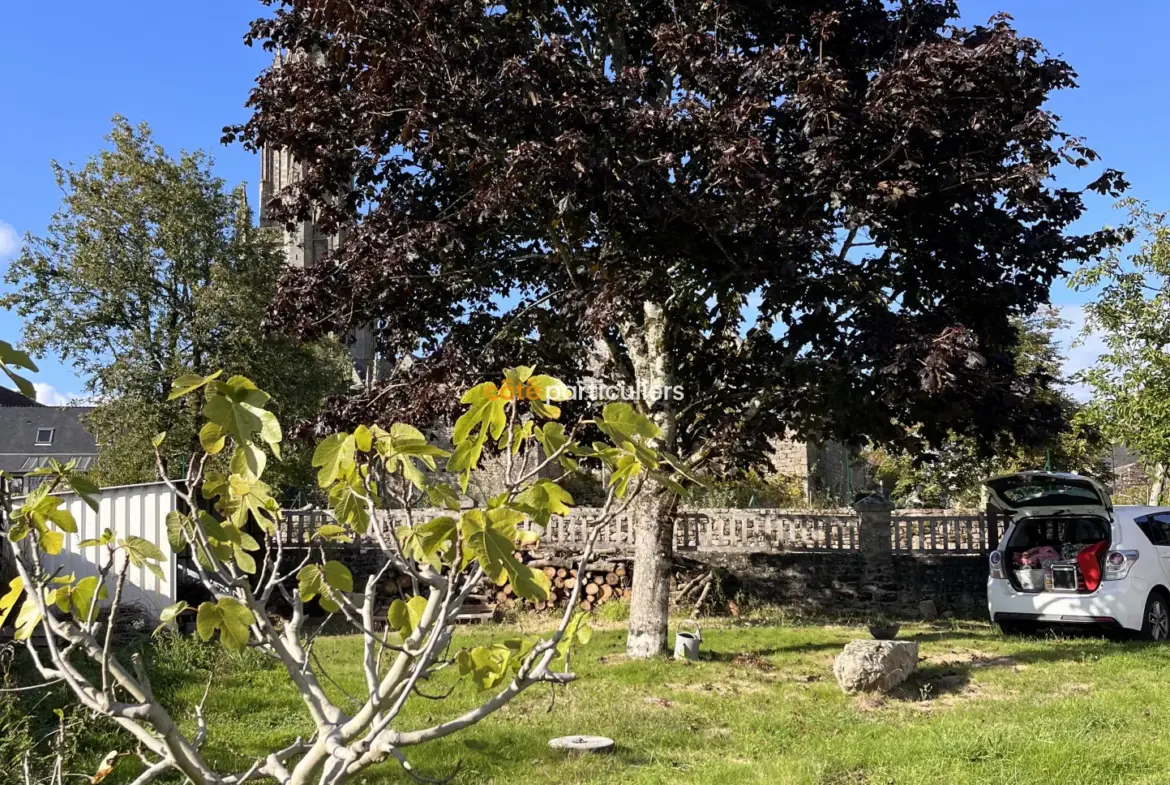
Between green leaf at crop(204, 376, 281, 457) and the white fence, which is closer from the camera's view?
green leaf at crop(204, 376, 281, 457)

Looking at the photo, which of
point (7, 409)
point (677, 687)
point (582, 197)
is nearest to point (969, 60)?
point (582, 197)

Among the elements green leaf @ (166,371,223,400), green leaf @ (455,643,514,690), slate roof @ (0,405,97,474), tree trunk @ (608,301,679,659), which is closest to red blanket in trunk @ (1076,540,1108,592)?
tree trunk @ (608,301,679,659)

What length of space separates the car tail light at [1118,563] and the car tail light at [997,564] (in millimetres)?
1181

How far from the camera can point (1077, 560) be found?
970cm

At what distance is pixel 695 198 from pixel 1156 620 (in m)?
6.89

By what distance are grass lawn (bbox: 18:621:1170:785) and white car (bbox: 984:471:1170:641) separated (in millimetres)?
413

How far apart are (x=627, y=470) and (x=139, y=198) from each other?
24630 mm

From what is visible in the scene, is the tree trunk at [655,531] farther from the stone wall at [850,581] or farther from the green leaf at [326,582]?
the green leaf at [326,582]

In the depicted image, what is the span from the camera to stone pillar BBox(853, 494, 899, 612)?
14.6 meters

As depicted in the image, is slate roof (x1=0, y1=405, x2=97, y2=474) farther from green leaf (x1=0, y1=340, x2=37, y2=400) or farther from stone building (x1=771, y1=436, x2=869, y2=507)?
green leaf (x1=0, y1=340, x2=37, y2=400)

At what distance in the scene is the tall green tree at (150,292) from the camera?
904 inches

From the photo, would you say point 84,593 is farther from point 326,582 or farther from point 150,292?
point 150,292

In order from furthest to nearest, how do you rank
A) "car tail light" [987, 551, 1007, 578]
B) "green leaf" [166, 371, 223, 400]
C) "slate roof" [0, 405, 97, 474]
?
"slate roof" [0, 405, 97, 474], "car tail light" [987, 551, 1007, 578], "green leaf" [166, 371, 223, 400]

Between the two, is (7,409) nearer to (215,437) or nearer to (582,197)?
(582,197)
